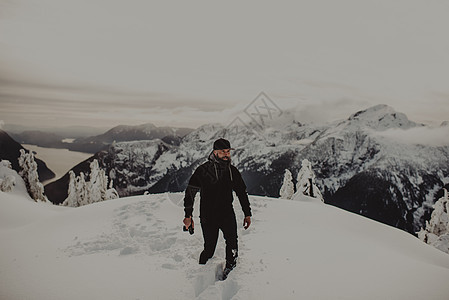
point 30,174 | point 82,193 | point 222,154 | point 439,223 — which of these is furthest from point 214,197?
point 30,174

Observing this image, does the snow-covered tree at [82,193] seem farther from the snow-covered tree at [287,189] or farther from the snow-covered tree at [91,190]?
the snow-covered tree at [287,189]

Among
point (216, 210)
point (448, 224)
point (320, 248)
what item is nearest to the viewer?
point (216, 210)

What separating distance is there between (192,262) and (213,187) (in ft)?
5.33

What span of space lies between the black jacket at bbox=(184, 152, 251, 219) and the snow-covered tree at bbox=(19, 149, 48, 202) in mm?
48391

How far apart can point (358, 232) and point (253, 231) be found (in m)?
3.84

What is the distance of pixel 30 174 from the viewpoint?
42906mm

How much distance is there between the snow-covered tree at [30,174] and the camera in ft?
140

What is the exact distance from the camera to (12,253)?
19.1 feet

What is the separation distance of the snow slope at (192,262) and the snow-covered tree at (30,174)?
42.1 m

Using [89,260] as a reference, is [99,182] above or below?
below

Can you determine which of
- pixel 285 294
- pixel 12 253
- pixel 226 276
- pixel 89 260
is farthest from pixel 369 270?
pixel 12 253

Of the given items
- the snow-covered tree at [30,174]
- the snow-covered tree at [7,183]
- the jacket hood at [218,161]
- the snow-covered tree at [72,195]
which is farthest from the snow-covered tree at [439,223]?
the snow-covered tree at [30,174]

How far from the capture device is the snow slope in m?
4.48

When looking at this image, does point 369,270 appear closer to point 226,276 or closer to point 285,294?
point 285,294
